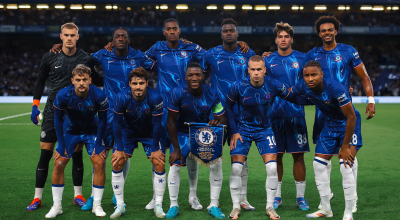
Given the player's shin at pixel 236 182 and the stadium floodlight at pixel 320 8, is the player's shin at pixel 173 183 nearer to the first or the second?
the player's shin at pixel 236 182

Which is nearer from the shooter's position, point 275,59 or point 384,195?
point 275,59

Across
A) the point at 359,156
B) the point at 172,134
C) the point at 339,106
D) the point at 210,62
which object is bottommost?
the point at 359,156

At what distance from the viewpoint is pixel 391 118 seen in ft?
51.1

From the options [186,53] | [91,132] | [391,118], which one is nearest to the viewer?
[91,132]

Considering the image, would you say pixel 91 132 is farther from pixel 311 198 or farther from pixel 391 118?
pixel 391 118

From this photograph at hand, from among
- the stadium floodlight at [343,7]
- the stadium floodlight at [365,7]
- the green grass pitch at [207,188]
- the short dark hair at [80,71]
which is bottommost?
the green grass pitch at [207,188]

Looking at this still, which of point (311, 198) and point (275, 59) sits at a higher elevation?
point (275, 59)

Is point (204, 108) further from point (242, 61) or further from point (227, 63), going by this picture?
point (242, 61)

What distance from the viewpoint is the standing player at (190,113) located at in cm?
457

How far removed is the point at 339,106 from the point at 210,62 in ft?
5.93

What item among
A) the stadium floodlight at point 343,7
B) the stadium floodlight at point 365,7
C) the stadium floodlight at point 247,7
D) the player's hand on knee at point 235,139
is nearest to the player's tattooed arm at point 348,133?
the player's hand on knee at point 235,139

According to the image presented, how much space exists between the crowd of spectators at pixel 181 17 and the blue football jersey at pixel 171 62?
99.5ft

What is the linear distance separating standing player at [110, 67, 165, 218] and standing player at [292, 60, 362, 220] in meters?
1.80

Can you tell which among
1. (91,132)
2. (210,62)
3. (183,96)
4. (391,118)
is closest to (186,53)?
(210,62)
